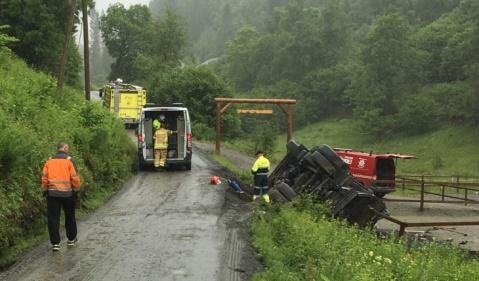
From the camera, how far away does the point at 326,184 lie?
17.5 metres

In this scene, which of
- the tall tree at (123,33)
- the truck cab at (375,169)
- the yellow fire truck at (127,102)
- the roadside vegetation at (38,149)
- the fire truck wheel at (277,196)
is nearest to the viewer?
the roadside vegetation at (38,149)

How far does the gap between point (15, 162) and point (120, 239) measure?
2419 mm

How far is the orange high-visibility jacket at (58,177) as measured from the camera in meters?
9.92

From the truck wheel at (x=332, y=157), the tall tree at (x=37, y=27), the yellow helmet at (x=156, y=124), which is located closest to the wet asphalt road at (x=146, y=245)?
the truck wheel at (x=332, y=157)

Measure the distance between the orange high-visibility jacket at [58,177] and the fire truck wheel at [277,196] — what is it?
22.9 ft

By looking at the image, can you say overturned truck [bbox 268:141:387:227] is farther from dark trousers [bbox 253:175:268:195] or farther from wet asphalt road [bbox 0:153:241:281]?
wet asphalt road [bbox 0:153:241:281]

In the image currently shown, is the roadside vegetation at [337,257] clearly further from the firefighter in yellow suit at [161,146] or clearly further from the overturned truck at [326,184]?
the firefighter in yellow suit at [161,146]

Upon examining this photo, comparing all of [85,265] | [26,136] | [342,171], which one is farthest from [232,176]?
[85,265]

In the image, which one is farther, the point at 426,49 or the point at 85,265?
the point at 426,49

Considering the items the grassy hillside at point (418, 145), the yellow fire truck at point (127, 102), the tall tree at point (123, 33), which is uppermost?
the tall tree at point (123, 33)

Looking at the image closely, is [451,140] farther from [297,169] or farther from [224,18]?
[224,18]

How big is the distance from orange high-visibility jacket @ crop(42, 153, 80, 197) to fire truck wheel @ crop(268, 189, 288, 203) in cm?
697

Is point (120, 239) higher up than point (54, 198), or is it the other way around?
point (54, 198)

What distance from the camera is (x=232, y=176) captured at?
22219 mm
